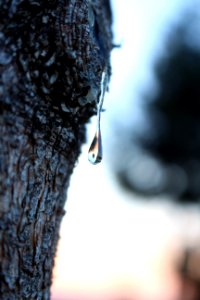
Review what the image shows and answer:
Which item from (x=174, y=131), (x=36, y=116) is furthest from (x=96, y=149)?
(x=174, y=131)

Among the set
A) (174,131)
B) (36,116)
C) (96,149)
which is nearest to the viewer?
(36,116)

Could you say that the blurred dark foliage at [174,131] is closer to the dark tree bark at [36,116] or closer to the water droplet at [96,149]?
the water droplet at [96,149]

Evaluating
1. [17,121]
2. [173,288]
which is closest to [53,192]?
[17,121]

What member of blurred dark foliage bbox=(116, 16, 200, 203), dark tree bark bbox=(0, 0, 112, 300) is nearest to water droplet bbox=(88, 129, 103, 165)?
dark tree bark bbox=(0, 0, 112, 300)

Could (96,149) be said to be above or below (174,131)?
below

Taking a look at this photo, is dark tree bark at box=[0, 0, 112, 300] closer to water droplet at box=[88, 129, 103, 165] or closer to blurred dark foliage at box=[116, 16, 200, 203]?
water droplet at box=[88, 129, 103, 165]

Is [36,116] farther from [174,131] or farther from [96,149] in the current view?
[174,131]

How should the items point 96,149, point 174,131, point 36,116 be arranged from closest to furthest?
point 36,116
point 96,149
point 174,131

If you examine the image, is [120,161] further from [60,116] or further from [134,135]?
[60,116]
